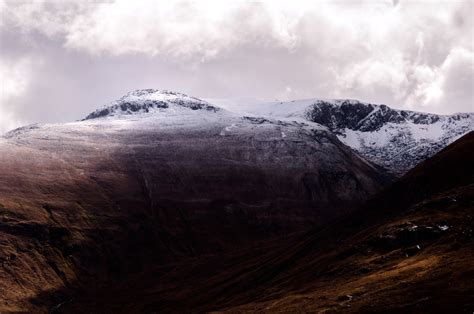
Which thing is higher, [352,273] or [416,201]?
[416,201]

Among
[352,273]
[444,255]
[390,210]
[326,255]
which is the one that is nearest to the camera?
[444,255]

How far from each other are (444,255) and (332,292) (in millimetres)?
22728

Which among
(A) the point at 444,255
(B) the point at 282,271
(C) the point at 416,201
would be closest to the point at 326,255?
(B) the point at 282,271

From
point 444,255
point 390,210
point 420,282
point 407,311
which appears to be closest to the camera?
point 407,311

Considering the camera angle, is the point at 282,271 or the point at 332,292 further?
the point at 282,271

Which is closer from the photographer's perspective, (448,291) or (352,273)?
(448,291)

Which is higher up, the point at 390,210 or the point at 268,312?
the point at 390,210

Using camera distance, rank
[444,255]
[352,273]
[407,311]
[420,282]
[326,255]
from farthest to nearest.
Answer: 1. [326,255]
2. [352,273]
3. [444,255]
4. [420,282]
5. [407,311]

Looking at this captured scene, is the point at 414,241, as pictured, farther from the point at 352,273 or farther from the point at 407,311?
the point at 407,311

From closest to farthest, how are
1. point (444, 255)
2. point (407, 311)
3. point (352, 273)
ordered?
point (407, 311) < point (444, 255) < point (352, 273)

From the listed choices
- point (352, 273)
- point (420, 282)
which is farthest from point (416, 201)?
point (420, 282)

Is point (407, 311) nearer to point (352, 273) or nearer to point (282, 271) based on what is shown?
point (352, 273)

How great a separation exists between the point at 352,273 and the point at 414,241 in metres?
14.8

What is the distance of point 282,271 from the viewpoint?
196m
